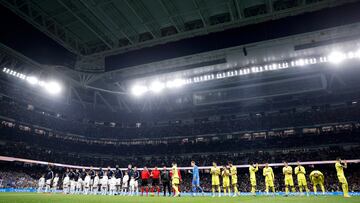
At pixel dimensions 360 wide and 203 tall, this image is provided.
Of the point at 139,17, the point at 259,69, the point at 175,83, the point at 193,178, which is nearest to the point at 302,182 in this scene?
the point at 193,178

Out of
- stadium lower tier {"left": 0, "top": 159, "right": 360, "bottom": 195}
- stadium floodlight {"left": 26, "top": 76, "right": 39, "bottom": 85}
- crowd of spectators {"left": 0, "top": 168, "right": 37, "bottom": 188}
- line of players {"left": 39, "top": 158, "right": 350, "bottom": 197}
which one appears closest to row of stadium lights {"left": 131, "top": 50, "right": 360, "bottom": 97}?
stadium floodlight {"left": 26, "top": 76, "right": 39, "bottom": 85}

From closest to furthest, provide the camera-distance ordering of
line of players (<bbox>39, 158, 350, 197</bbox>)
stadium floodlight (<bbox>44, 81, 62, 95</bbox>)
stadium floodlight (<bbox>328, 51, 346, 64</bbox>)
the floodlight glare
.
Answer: line of players (<bbox>39, 158, 350, 197</bbox>) < stadium floodlight (<bbox>328, 51, 346, 64</bbox>) < stadium floodlight (<bbox>44, 81, 62, 95</bbox>) < the floodlight glare

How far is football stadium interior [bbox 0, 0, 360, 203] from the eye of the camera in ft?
61.5

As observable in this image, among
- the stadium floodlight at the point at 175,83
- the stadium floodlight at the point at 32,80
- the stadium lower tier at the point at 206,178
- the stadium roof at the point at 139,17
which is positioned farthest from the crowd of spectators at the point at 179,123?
the stadium roof at the point at 139,17

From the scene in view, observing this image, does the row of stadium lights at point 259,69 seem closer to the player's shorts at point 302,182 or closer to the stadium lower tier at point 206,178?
the stadium lower tier at point 206,178

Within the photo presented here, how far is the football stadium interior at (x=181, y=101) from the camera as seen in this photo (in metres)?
18.8

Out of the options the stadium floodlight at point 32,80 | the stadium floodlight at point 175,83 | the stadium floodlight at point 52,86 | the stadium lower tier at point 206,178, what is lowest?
the stadium lower tier at point 206,178

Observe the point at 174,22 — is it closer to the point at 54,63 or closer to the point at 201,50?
the point at 201,50

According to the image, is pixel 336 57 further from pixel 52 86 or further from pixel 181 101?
pixel 52 86

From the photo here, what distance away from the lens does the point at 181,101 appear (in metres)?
47.7

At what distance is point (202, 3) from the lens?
19594 millimetres

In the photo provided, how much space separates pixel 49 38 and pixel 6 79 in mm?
19649

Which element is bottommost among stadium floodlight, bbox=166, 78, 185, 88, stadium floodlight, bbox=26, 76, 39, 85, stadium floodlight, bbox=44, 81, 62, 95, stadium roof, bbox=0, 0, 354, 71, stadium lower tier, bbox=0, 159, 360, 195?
stadium lower tier, bbox=0, 159, 360, 195

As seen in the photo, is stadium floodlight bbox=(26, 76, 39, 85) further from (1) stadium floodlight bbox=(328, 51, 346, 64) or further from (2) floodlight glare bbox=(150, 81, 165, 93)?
(1) stadium floodlight bbox=(328, 51, 346, 64)
